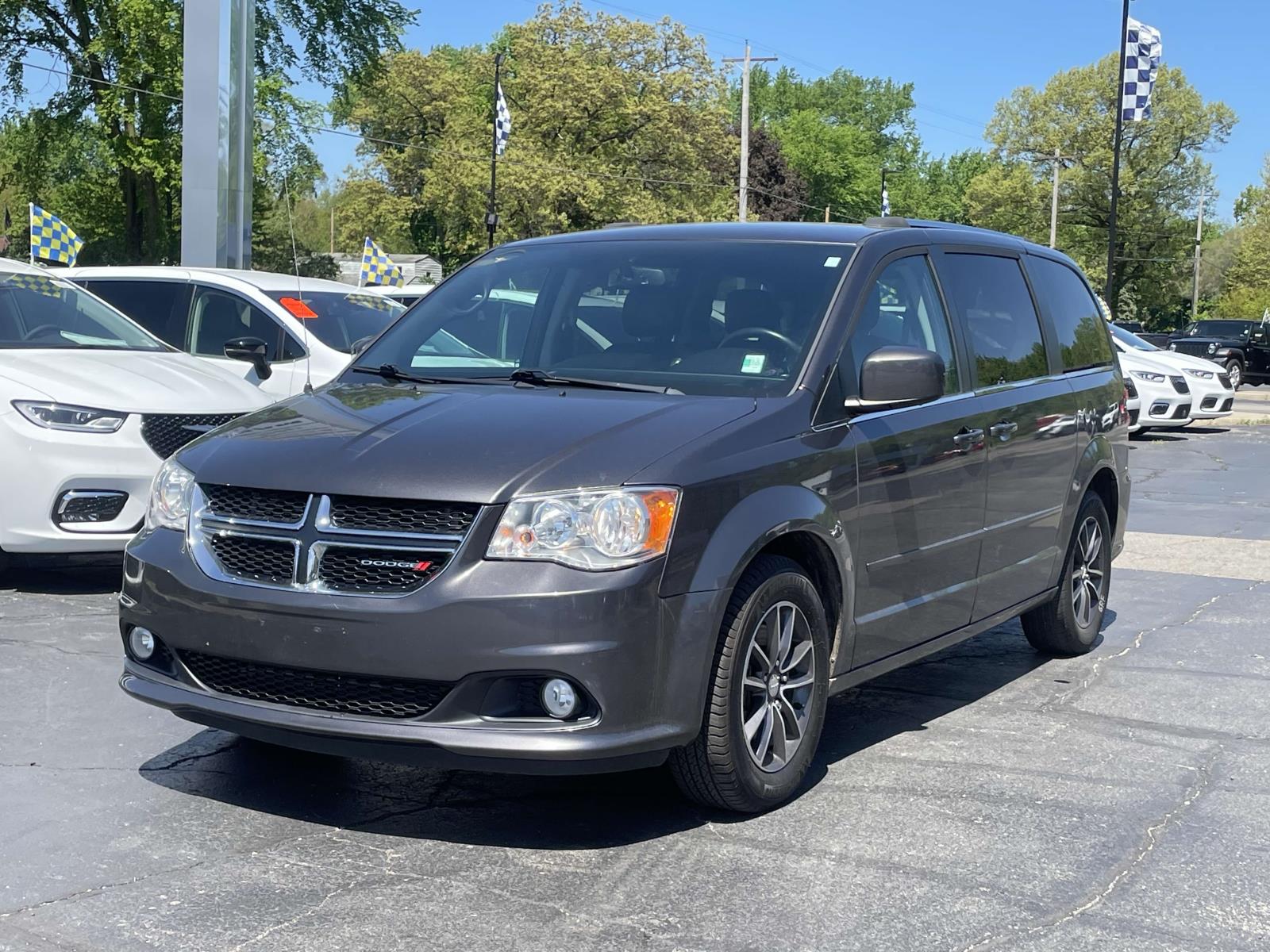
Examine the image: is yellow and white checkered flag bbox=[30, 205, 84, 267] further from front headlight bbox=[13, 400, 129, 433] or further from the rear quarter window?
the rear quarter window

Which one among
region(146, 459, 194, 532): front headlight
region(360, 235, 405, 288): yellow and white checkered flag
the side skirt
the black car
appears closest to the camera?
region(146, 459, 194, 532): front headlight

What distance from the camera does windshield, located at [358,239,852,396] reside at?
4.94m

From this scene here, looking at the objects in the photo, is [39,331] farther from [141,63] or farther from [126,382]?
[141,63]

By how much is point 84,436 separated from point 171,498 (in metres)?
3.24

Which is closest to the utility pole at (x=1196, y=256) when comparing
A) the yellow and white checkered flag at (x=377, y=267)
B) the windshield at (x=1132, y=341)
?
the windshield at (x=1132, y=341)

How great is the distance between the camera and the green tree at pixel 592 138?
60750mm

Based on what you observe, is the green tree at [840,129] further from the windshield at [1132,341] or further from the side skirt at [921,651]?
the side skirt at [921,651]

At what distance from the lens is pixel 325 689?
13.5 ft

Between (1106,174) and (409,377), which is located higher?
(1106,174)

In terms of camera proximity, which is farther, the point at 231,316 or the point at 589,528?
the point at 231,316

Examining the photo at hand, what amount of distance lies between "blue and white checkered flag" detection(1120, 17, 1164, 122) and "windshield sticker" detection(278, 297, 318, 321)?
29349 millimetres

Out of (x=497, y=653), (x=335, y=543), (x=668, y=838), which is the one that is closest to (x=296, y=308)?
(x=335, y=543)

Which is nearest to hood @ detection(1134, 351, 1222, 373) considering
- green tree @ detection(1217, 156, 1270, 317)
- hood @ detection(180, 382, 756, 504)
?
hood @ detection(180, 382, 756, 504)

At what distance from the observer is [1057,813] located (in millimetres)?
4598
